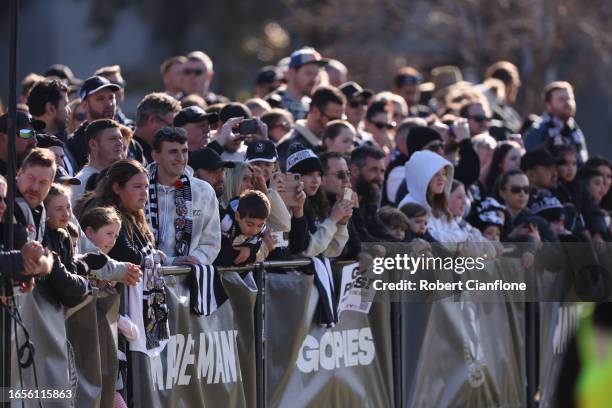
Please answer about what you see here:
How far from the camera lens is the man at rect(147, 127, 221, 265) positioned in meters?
9.57

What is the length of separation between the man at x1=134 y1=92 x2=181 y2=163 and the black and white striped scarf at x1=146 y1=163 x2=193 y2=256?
4.13ft

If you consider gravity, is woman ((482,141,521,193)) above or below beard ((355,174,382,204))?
above

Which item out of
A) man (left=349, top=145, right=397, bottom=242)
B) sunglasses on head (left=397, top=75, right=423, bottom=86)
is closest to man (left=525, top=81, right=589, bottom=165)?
sunglasses on head (left=397, top=75, right=423, bottom=86)

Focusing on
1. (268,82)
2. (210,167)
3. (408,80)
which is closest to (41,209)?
(210,167)

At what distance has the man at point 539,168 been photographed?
1403cm

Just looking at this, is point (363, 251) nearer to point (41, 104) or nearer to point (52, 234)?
point (41, 104)

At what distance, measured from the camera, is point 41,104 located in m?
10.4

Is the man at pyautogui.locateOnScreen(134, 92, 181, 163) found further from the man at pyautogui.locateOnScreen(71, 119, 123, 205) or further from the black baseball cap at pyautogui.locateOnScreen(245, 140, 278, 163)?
the man at pyautogui.locateOnScreen(71, 119, 123, 205)

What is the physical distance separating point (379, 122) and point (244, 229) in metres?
4.38

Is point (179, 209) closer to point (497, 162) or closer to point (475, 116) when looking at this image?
point (497, 162)

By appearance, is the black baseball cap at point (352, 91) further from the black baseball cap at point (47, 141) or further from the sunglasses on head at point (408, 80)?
the black baseball cap at point (47, 141)

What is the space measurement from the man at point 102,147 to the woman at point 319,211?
60.7 inches

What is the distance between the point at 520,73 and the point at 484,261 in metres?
21.1

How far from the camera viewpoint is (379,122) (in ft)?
45.9
